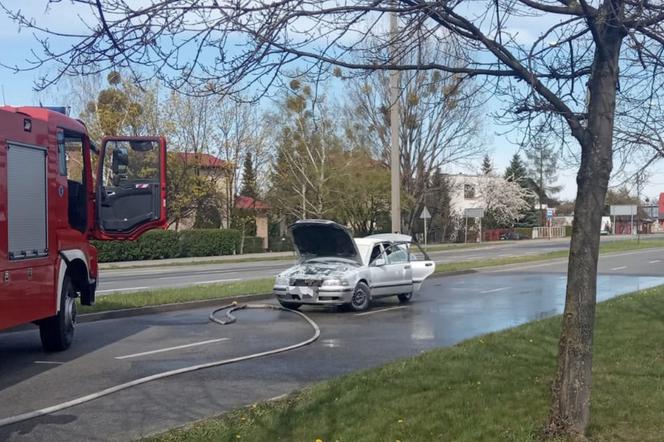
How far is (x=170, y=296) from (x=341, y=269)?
4253mm

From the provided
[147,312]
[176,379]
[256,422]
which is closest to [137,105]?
[147,312]

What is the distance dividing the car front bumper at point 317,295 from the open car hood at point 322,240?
1.19 m

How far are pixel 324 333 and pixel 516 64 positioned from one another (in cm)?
824

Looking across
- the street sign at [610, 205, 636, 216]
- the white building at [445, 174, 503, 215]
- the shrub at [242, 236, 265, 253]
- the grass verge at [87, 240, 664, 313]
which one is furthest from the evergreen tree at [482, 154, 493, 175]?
the grass verge at [87, 240, 664, 313]

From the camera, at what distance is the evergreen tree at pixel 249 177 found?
49.2 meters

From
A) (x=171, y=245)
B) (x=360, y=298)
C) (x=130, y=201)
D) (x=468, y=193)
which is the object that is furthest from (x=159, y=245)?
(x=468, y=193)

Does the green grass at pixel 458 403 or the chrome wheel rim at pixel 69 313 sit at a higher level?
the chrome wheel rim at pixel 69 313

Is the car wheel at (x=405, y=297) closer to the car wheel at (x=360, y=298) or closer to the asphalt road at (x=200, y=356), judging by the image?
the asphalt road at (x=200, y=356)

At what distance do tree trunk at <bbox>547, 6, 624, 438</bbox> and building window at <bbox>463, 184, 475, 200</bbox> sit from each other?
7021 centimetres

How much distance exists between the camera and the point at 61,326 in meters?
10.7

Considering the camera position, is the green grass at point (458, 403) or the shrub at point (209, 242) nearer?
the green grass at point (458, 403)

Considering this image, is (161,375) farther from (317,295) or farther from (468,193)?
(468,193)

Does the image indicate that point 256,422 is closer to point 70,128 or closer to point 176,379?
point 176,379

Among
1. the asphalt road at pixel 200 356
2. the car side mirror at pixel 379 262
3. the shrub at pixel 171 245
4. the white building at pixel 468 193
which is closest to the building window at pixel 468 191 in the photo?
the white building at pixel 468 193
